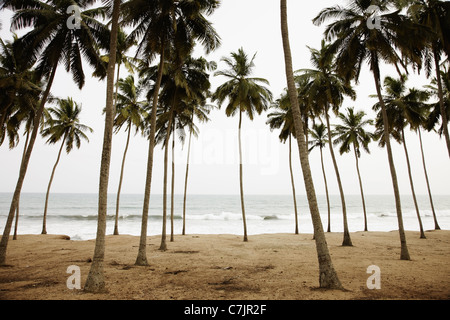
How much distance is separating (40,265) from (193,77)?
37.5 feet

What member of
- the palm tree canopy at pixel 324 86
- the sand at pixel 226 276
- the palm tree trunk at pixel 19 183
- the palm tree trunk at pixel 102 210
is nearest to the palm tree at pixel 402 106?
the palm tree canopy at pixel 324 86

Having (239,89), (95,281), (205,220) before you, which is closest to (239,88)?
(239,89)

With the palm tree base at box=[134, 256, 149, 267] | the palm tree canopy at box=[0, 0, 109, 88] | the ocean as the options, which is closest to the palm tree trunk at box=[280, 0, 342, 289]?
the palm tree base at box=[134, 256, 149, 267]

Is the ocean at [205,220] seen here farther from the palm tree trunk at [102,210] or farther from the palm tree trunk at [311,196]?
the palm tree trunk at [311,196]

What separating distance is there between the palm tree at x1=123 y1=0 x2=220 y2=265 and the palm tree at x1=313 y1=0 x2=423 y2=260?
5004 millimetres

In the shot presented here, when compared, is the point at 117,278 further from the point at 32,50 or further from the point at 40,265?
the point at 32,50

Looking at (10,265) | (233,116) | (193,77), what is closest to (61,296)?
(10,265)

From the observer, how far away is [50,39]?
33.2 feet

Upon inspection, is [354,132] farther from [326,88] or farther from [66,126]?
[66,126]

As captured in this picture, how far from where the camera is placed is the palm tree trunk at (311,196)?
5824 millimetres

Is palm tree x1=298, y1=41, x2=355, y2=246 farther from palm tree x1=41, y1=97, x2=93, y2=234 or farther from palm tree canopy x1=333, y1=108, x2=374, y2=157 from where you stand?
palm tree x1=41, y1=97, x2=93, y2=234

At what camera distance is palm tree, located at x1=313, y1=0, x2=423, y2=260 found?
9.53 meters

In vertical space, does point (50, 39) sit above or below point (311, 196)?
above

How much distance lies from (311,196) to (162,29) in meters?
8.65
